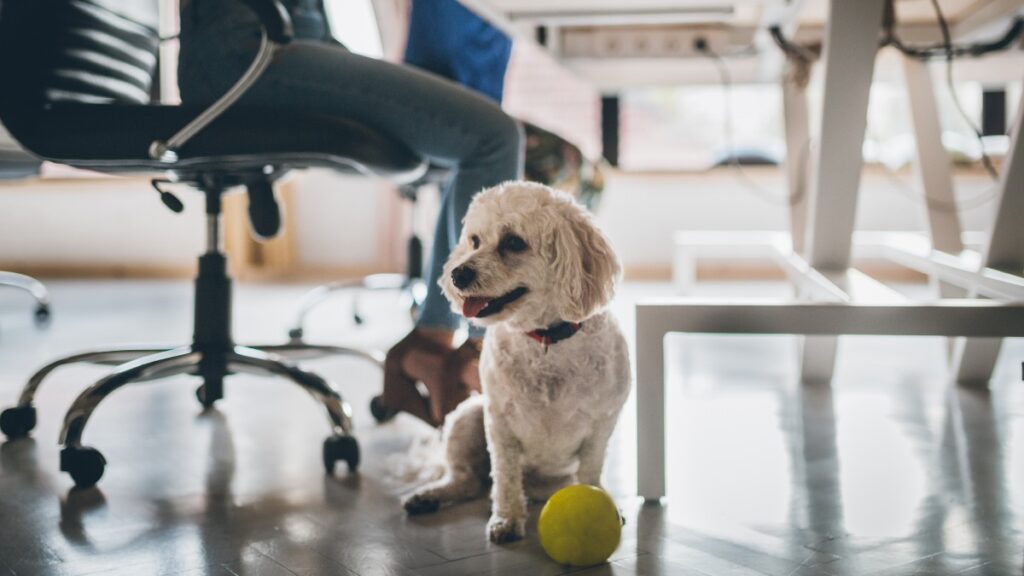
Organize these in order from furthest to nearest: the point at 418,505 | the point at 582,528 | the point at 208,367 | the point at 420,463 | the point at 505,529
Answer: the point at 208,367
the point at 420,463
the point at 418,505
the point at 505,529
the point at 582,528

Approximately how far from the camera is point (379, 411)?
1.77 m

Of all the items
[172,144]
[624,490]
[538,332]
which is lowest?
[624,490]

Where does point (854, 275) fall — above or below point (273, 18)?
below

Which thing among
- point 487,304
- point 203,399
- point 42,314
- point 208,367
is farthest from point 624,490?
point 42,314

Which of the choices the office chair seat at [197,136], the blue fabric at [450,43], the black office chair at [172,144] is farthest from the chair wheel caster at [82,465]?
the blue fabric at [450,43]

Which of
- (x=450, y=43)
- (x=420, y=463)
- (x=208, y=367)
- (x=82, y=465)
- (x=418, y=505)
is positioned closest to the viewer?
(x=418, y=505)

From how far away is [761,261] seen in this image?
482 cm

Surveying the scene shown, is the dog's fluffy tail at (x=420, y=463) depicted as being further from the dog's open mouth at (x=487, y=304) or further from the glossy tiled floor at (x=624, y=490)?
the dog's open mouth at (x=487, y=304)

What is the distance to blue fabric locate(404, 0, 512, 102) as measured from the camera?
182 centimetres

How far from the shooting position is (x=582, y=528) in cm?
100

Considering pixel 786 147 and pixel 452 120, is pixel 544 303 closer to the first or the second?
pixel 452 120

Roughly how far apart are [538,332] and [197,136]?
0.59m

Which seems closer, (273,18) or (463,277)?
(463,277)

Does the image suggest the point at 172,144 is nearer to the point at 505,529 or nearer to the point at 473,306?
the point at 473,306
